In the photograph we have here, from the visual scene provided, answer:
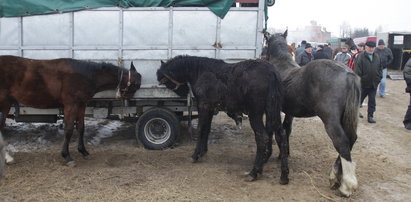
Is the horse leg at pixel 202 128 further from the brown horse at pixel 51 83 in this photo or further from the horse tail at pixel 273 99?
the brown horse at pixel 51 83

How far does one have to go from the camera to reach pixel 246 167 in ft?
17.3

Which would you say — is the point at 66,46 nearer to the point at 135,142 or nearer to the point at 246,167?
the point at 135,142

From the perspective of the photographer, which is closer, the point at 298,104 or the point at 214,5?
the point at 298,104

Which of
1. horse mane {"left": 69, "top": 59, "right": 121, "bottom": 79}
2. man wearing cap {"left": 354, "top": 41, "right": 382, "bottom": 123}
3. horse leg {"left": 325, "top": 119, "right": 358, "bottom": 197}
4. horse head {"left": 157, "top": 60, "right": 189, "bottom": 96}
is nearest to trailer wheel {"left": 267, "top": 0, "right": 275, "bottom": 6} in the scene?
horse head {"left": 157, "top": 60, "right": 189, "bottom": 96}

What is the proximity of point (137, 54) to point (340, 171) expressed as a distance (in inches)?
141

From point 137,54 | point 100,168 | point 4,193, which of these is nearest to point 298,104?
point 137,54

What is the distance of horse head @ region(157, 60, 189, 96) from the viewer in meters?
5.34

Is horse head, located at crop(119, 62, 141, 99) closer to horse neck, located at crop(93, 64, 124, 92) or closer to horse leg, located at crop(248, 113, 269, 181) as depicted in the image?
horse neck, located at crop(93, 64, 124, 92)

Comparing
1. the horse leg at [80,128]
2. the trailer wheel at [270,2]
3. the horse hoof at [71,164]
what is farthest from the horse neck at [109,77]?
the trailer wheel at [270,2]

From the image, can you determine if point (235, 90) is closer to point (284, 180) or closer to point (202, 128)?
point (202, 128)

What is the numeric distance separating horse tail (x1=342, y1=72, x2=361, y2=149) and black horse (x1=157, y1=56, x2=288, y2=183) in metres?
0.86

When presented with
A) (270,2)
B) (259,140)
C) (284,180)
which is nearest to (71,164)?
(259,140)

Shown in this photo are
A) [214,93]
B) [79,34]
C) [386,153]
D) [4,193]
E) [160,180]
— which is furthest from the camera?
[386,153]

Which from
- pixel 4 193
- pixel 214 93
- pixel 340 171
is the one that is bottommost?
pixel 4 193
